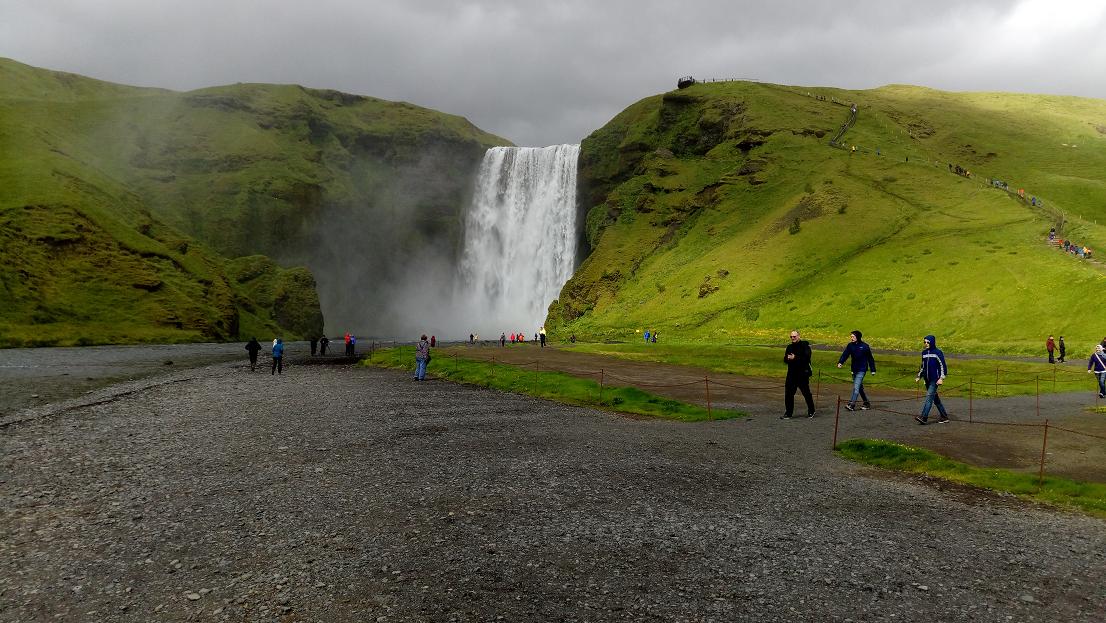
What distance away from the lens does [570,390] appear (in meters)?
25.1

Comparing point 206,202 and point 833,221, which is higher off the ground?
point 206,202

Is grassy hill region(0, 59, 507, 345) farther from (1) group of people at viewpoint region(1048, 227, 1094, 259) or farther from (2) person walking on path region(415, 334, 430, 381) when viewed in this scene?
(1) group of people at viewpoint region(1048, 227, 1094, 259)

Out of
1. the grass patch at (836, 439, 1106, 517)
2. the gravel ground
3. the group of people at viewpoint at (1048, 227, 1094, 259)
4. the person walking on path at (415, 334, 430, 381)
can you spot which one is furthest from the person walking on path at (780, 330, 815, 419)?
the group of people at viewpoint at (1048, 227, 1094, 259)

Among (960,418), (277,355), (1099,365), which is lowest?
(277,355)

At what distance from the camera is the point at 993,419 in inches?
752

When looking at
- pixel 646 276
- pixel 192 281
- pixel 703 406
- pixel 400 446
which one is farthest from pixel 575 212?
pixel 400 446

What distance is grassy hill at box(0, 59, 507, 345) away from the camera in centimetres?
7100

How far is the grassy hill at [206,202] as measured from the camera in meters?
71.0

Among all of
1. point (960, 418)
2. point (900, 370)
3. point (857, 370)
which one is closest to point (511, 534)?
point (857, 370)

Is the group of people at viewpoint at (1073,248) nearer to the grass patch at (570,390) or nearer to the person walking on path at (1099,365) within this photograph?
the person walking on path at (1099,365)

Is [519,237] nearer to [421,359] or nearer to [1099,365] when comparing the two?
[421,359]

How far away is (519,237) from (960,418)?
94.7 m

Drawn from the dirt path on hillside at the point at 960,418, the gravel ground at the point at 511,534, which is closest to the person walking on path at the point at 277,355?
the dirt path on hillside at the point at 960,418

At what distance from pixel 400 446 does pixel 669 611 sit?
33.0ft
